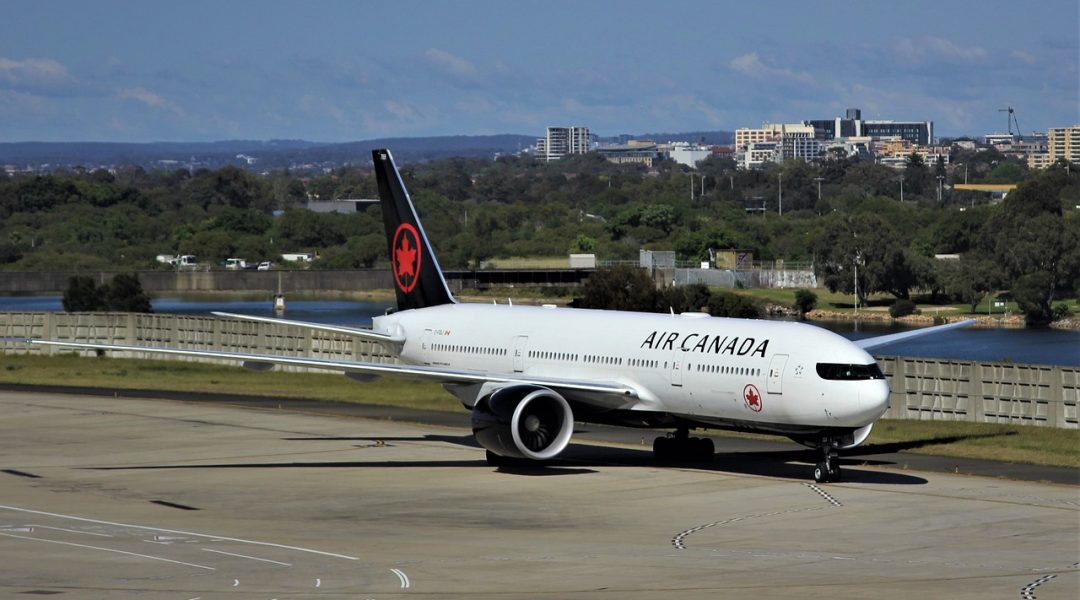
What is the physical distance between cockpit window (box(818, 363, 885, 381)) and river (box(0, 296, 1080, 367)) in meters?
39.9

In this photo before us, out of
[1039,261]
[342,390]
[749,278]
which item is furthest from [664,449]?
[1039,261]

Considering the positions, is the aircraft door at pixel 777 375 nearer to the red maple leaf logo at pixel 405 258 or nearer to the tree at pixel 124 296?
the red maple leaf logo at pixel 405 258

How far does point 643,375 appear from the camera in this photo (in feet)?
135

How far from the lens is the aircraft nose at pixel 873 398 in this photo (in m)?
36.7

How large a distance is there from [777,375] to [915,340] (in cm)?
5788

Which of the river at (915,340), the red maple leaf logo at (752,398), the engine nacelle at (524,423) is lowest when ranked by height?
the river at (915,340)

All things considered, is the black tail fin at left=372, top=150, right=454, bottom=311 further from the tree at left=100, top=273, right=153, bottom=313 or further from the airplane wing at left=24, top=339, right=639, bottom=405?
the tree at left=100, top=273, right=153, bottom=313

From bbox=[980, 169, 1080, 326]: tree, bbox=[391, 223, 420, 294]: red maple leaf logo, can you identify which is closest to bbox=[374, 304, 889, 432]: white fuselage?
bbox=[391, 223, 420, 294]: red maple leaf logo

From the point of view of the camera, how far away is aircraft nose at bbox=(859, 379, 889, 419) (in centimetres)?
3672

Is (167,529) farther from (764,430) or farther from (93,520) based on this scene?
(764,430)

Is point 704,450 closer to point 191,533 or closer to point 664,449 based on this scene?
point 664,449

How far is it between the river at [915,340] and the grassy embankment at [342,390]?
24.6m

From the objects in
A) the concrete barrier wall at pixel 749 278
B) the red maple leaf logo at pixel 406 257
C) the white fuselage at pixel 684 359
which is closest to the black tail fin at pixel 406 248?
the red maple leaf logo at pixel 406 257

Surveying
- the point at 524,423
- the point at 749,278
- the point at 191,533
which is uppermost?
the point at 749,278
